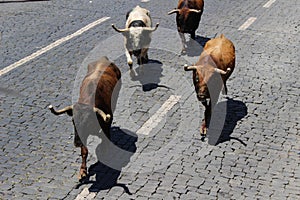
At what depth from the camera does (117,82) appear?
492 inches

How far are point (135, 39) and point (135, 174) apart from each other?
5203mm

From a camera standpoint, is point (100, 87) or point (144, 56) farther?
point (144, 56)

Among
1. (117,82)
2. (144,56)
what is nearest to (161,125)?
(117,82)

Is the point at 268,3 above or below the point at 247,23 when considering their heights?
below

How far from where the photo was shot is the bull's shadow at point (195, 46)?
1781 centimetres

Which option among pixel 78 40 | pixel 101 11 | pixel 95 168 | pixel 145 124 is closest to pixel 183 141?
pixel 145 124

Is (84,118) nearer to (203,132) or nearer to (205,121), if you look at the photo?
(203,132)

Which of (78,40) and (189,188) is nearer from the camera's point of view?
(189,188)

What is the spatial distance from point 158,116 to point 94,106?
10.3ft

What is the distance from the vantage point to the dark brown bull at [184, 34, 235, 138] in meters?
12.2

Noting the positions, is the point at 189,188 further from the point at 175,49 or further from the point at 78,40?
the point at 78,40

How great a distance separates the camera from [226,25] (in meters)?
20.4

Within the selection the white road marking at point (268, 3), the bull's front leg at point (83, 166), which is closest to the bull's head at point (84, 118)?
the bull's front leg at point (83, 166)

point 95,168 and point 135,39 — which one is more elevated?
point 135,39
